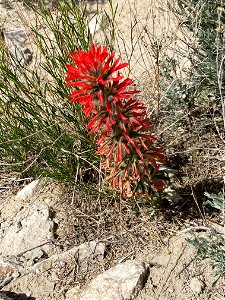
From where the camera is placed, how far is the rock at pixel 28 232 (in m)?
2.70

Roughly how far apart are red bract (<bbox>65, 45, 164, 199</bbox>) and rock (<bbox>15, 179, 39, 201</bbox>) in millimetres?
886

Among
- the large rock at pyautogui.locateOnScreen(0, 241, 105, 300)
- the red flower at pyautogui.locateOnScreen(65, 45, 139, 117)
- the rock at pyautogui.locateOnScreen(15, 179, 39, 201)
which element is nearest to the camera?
the red flower at pyautogui.locateOnScreen(65, 45, 139, 117)

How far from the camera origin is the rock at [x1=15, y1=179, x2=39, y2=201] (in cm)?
302

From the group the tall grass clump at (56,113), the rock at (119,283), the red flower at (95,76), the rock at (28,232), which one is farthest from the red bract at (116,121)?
the rock at (28,232)

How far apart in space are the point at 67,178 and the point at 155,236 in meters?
0.67

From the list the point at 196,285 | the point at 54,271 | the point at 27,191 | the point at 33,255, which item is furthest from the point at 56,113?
the point at 196,285

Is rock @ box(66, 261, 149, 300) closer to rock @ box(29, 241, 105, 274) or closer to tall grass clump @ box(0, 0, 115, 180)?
rock @ box(29, 241, 105, 274)

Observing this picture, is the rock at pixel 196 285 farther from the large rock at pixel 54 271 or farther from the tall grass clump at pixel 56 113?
the tall grass clump at pixel 56 113

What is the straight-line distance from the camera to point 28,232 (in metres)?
2.75

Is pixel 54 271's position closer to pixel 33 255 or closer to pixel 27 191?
pixel 33 255

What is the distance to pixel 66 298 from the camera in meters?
2.36

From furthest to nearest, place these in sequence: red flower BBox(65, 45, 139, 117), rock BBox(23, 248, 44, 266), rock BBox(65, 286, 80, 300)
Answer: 1. rock BBox(23, 248, 44, 266)
2. rock BBox(65, 286, 80, 300)
3. red flower BBox(65, 45, 139, 117)

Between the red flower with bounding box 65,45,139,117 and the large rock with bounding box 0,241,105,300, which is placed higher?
the red flower with bounding box 65,45,139,117

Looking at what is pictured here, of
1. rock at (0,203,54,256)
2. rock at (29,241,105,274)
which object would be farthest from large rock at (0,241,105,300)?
rock at (0,203,54,256)
